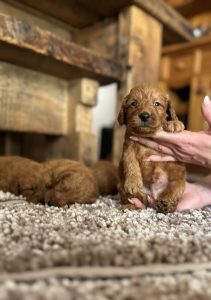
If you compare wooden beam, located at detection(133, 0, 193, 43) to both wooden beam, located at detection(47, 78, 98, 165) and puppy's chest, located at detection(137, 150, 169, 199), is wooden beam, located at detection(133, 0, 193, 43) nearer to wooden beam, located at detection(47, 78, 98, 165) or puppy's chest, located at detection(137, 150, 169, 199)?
wooden beam, located at detection(47, 78, 98, 165)

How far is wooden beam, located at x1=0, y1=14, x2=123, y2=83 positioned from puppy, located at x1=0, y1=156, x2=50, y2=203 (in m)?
0.48

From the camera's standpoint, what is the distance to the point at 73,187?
1.28 metres

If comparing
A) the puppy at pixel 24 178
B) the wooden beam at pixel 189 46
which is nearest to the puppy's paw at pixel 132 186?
the puppy at pixel 24 178

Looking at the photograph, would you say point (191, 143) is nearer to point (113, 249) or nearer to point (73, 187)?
point (73, 187)

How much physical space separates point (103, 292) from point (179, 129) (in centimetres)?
78

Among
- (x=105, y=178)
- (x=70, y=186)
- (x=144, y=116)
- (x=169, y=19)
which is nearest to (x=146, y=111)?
(x=144, y=116)

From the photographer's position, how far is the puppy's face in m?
1.16

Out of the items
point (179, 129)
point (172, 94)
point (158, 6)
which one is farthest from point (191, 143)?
point (172, 94)

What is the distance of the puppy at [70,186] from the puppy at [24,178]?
0.04 meters

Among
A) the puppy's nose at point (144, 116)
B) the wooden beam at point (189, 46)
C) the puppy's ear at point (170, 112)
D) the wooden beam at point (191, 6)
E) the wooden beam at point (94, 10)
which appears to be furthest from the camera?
the wooden beam at point (191, 6)

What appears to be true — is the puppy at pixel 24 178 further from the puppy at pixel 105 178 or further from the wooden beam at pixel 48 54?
the wooden beam at pixel 48 54

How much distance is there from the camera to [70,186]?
4.18ft

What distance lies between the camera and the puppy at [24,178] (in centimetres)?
136

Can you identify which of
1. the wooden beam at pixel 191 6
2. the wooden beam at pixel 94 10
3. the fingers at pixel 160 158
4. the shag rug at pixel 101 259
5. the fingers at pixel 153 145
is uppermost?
the wooden beam at pixel 191 6
